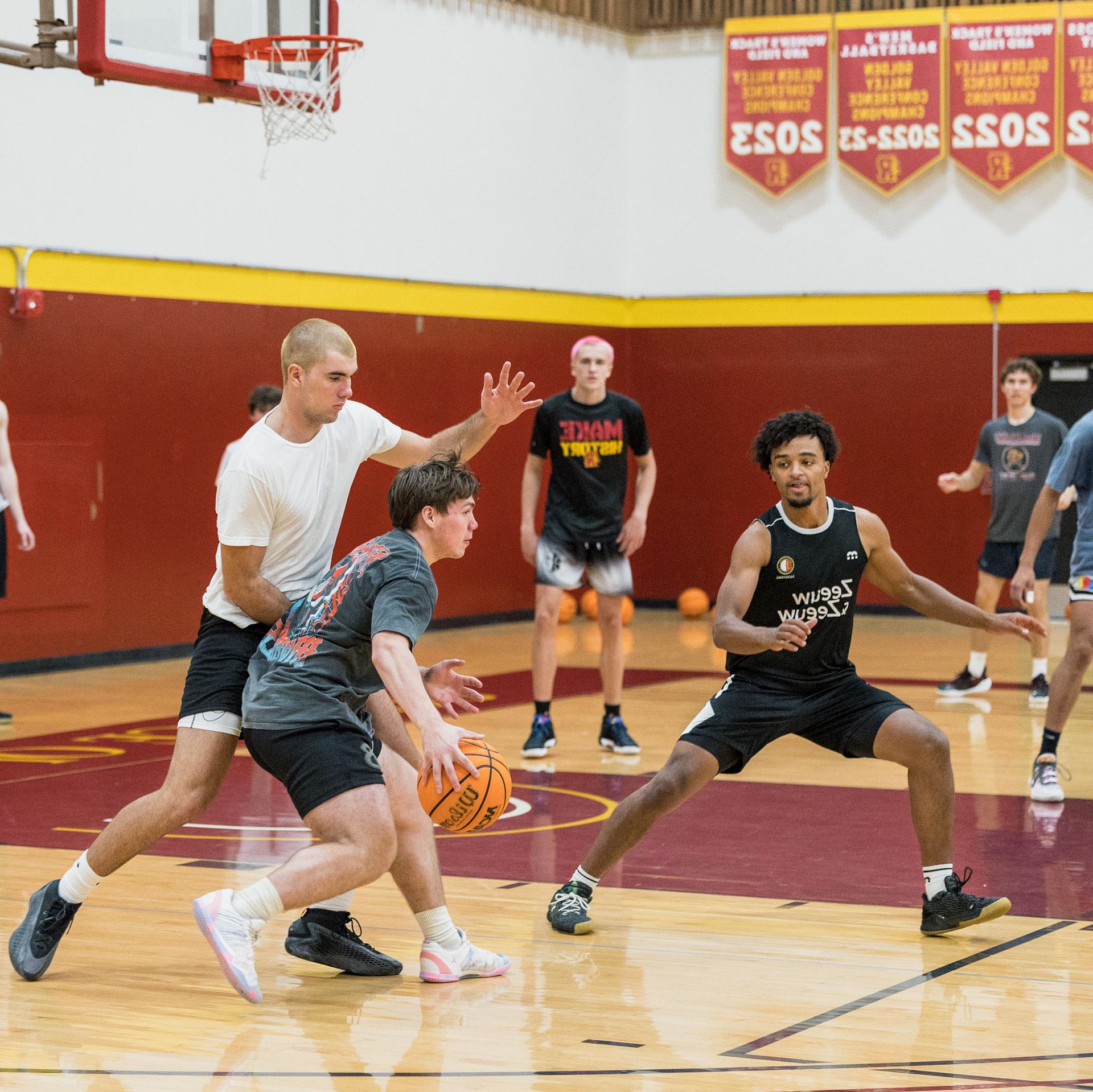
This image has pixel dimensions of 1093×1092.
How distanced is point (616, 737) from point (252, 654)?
4337 mm

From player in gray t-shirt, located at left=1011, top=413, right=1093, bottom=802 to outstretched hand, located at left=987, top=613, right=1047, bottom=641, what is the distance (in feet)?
5.75

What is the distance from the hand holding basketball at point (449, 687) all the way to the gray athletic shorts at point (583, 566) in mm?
4465

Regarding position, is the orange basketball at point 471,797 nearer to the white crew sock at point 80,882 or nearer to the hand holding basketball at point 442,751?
the hand holding basketball at point 442,751

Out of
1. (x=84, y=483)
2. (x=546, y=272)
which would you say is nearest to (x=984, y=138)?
(x=546, y=272)

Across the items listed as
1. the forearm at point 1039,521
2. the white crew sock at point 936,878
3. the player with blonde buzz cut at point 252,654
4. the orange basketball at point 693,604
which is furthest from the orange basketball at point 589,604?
the player with blonde buzz cut at point 252,654

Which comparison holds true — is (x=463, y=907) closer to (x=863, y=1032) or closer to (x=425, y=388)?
(x=863, y=1032)

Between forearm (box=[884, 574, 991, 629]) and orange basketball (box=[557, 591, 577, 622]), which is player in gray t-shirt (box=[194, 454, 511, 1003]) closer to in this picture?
forearm (box=[884, 574, 991, 629])

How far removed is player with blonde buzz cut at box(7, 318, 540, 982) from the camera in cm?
512

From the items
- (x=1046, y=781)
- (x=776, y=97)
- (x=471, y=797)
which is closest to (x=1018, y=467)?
(x=1046, y=781)

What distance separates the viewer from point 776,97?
17.3 meters

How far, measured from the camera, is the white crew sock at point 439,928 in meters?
5.16

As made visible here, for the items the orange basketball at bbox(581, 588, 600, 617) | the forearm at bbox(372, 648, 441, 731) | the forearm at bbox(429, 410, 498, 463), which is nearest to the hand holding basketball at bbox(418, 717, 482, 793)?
the forearm at bbox(372, 648, 441, 731)

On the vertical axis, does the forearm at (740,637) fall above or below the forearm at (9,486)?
below

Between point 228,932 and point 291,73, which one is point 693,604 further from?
point 228,932
